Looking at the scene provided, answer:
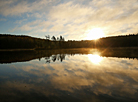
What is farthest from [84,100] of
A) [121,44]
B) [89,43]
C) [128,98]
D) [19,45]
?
[89,43]

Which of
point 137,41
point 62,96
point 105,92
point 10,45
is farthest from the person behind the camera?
point 137,41

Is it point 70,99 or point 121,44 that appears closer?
point 70,99

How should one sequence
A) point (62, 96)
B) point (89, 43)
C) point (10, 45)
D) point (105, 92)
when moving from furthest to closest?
point (89, 43) < point (10, 45) < point (105, 92) < point (62, 96)

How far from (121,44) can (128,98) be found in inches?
5269

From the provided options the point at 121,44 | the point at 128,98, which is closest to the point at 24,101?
the point at 128,98

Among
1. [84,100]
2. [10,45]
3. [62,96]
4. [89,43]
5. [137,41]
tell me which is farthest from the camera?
[89,43]

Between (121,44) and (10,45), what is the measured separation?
475ft

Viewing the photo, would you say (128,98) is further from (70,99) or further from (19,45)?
(19,45)

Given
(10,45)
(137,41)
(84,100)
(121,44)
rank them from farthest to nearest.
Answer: (121,44)
(137,41)
(10,45)
(84,100)

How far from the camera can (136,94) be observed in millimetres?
4289

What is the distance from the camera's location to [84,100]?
3.84 metres

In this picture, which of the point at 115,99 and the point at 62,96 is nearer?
the point at 115,99

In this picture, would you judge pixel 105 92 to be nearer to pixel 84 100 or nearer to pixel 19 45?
pixel 84 100

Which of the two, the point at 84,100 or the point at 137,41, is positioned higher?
the point at 137,41
